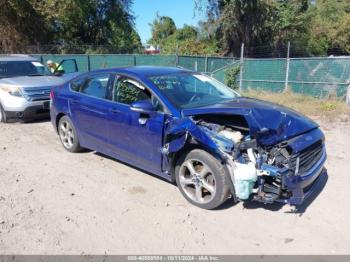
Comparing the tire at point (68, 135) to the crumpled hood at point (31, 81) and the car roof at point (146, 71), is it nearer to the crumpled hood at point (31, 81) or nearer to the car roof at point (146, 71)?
the car roof at point (146, 71)

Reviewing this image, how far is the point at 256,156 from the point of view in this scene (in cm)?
384

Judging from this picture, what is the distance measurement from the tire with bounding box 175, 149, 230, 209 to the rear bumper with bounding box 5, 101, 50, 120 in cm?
580

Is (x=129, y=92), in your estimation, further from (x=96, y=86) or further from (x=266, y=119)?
(x=266, y=119)

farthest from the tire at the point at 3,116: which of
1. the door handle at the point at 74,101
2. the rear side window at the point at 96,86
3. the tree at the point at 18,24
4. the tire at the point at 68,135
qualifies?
the tree at the point at 18,24

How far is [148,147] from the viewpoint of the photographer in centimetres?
471

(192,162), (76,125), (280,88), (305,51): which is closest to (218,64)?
(280,88)

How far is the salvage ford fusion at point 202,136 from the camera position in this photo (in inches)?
151

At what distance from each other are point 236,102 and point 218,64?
14.6 metres

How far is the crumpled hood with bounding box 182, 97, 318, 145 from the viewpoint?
3.91 metres

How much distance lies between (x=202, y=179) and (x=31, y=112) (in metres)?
6.23

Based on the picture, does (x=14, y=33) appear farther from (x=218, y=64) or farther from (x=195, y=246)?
(x=195, y=246)

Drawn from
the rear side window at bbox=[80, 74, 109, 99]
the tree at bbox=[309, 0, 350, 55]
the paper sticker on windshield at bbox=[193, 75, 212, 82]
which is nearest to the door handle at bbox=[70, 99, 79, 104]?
Answer: the rear side window at bbox=[80, 74, 109, 99]

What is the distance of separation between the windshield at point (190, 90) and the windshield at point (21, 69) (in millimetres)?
6482

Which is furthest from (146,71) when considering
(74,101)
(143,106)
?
(74,101)
